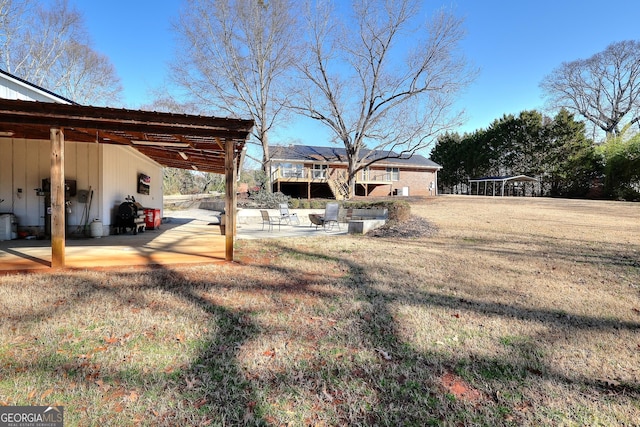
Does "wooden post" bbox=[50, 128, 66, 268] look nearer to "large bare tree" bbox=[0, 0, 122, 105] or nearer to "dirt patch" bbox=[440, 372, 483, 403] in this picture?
"dirt patch" bbox=[440, 372, 483, 403]

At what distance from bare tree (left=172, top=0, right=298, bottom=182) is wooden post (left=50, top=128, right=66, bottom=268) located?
55.9 ft

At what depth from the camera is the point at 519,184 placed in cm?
3456

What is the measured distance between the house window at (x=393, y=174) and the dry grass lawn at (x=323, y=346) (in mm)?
24879

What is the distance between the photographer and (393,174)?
30.1m

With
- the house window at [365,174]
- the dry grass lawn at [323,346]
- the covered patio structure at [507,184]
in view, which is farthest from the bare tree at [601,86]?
the dry grass lawn at [323,346]

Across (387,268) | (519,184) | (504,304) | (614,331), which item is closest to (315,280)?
(387,268)

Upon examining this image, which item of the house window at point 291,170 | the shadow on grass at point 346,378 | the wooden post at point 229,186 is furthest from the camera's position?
the house window at point 291,170

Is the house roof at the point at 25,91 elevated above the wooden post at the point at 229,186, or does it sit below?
above

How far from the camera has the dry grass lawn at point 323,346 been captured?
1.96 meters

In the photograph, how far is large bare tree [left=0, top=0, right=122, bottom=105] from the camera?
17969mm

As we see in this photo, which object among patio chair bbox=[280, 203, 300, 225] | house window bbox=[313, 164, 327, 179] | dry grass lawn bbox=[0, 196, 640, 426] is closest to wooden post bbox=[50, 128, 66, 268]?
dry grass lawn bbox=[0, 196, 640, 426]

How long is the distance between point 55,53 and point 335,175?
20.5 m

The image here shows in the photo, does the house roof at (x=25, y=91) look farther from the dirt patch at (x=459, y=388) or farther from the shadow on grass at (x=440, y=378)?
the dirt patch at (x=459, y=388)

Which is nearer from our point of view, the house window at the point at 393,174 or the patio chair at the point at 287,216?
the patio chair at the point at 287,216
